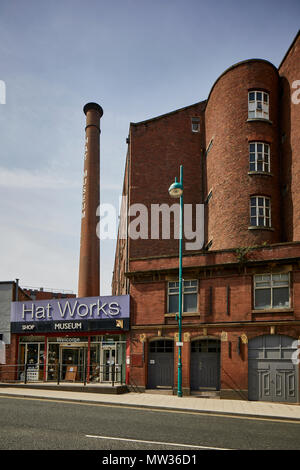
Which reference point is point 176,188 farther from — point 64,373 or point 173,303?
point 64,373

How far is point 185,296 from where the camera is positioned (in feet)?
70.8

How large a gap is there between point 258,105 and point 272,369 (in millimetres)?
15986

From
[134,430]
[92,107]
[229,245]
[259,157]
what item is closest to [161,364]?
[229,245]

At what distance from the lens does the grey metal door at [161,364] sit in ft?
69.4

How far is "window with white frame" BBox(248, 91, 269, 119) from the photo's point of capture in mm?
25375

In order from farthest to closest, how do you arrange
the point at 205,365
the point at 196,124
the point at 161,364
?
→ the point at 196,124
the point at 161,364
the point at 205,365

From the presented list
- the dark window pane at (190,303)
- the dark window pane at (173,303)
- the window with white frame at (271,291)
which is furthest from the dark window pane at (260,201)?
the dark window pane at (173,303)

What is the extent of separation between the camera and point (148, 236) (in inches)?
1139

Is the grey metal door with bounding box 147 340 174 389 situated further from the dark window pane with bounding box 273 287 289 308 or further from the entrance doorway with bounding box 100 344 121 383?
the dark window pane with bounding box 273 287 289 308

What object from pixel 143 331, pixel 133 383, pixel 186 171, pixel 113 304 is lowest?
pixel 133 383

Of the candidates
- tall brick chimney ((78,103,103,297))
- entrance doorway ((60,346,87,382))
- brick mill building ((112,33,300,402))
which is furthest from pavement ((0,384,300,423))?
tall brick chimney ((78,103,103,297))

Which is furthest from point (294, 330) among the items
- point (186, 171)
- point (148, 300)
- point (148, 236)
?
point (186, 171)
